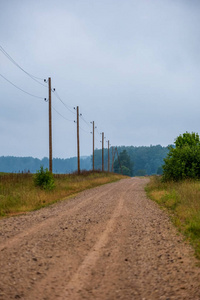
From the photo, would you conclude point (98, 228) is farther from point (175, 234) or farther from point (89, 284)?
point (89, 284)

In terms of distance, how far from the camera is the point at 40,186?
827 inches

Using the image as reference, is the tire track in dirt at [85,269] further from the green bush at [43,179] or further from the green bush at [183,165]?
the green bush at [183,165]

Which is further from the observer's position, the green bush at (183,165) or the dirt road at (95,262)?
the green bush at (183,165)

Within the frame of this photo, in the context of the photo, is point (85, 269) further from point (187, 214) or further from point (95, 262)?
point (187, 214)

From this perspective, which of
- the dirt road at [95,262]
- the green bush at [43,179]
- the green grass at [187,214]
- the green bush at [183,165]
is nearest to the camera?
the dirt road at [95,262]

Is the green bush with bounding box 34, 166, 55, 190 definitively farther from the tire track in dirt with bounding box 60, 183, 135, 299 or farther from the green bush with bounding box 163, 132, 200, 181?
the tire track in dirt with bounding box 60, 183, 135, 299

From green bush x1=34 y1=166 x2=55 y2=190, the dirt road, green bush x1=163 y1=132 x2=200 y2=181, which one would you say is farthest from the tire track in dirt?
green bush x1=163 y1=132 x2=200 y2=181

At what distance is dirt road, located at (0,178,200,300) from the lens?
4.41m

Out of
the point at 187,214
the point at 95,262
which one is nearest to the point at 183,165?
the point at 187,214

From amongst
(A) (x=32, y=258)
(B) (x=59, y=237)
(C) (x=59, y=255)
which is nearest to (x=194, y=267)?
(C) (x=59, y=255)

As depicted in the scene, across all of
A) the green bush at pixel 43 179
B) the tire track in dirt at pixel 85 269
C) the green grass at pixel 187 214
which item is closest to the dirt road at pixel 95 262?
the tire track in dirt at pixel 85 269

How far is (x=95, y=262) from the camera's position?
5.79 meters

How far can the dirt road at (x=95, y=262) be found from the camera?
14.5 feet

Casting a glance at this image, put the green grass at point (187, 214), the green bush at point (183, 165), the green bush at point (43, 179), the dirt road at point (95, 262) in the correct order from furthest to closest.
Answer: the green bush at point (183, 165) < the green bush at point (43, 179) < the green grass at point (187, 214) < the dirt road at point (95, 262)
